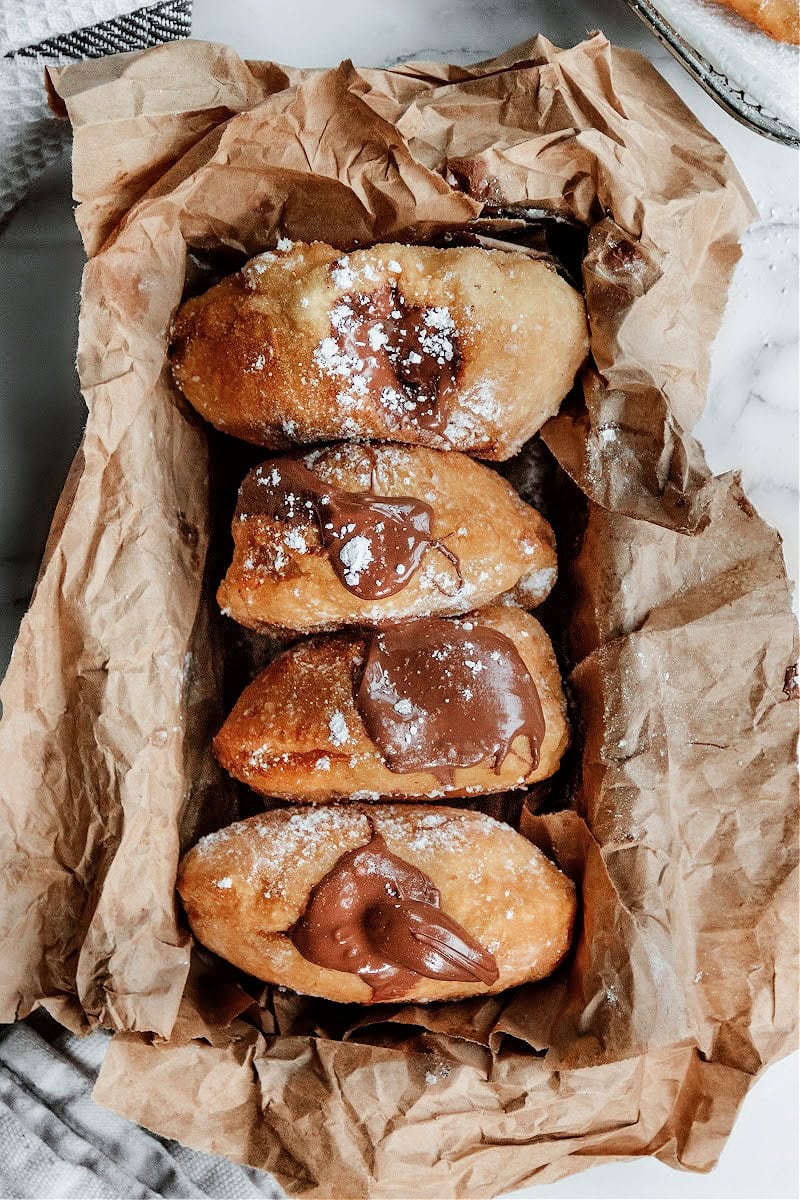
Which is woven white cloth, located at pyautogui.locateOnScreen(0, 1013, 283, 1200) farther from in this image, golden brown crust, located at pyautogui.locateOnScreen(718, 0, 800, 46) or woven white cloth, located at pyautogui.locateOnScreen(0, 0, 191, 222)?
golden brown crust, located at pyautogui.locateOnScreen(718, 0, 800, 46)

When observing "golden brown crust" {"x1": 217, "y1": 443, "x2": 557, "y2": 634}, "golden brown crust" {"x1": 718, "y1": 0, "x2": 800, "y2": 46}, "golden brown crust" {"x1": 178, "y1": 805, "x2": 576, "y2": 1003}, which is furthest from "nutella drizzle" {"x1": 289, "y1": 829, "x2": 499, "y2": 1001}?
"golden brown crust" {"x1": 718, "y1": 0, "x2": 800, "y2": 46}

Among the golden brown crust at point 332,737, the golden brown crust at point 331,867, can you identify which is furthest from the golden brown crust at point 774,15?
the golden brown crust at point 331,867

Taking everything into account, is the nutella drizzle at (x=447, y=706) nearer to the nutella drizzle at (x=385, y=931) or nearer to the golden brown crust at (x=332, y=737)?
the golden brown crust at (x=332, y=737)

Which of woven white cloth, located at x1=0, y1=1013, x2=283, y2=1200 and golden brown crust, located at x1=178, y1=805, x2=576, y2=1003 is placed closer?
golden brown crust, located at x1=178, y1=805, x2=576, y2=1003

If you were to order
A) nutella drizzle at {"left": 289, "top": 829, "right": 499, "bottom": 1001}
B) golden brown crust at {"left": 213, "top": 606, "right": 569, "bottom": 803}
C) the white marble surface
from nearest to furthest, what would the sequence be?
1. nutella drizzle at {"left": 289, "top": 829, "right": 499, "bottom": 1001}
2. golden brown crust at {"left": 213, "top": 606, "right": 569, "bottom": 803}
3. the white marble surface

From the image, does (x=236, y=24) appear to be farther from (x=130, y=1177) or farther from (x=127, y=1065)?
(x=130, y=1177)

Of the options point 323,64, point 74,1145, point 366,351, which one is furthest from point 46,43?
point 74,1145
